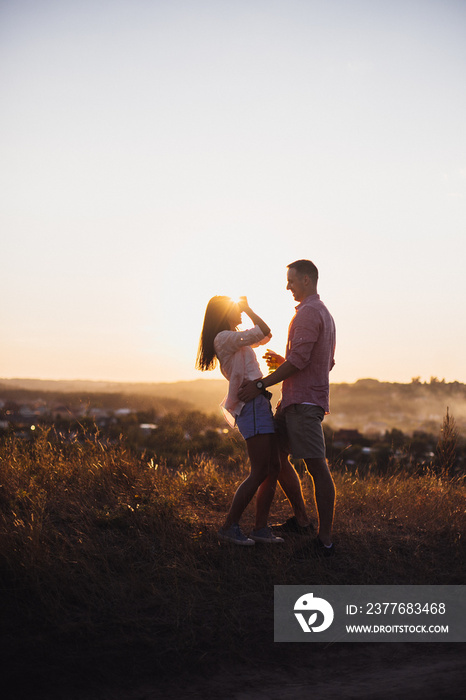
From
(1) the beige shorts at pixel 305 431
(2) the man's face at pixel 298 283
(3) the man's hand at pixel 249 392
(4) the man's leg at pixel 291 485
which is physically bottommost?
(4) the man's leg at pixel 291 485

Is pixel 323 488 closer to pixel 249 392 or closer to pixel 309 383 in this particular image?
pixel 309 383

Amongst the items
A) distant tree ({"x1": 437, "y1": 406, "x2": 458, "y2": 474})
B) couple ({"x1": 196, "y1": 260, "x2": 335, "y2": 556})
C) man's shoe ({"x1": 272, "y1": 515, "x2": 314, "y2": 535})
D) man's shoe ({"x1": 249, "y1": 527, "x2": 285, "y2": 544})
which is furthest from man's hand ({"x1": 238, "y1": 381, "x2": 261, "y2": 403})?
distant tree ({"x1": 437, "y1": 406, "x2": 458, "y2": 474})

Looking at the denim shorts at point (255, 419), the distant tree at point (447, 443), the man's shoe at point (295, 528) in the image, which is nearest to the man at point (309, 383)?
the denim shorts at point (255, 419)

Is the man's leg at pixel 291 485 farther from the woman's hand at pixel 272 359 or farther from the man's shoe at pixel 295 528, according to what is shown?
the woman's hand at pixel 272 359

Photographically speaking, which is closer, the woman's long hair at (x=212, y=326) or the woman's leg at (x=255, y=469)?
the woman's leg at (x=255, y=469)

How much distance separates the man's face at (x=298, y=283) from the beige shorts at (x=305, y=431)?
89cm

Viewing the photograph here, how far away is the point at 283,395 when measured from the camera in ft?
15.4

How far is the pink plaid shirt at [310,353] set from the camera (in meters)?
4.46

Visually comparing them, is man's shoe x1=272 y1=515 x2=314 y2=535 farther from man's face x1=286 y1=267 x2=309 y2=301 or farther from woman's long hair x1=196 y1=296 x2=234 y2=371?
man's face x1=286 y1=267 x2=309 y2=301

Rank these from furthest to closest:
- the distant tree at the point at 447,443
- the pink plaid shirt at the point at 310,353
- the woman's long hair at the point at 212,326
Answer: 1. the distant tree at the point at 447,443
2. the woman's long hair at the point at 212,326
3. the pink plaid shirt at the point at 310,353

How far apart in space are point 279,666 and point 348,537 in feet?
5.82

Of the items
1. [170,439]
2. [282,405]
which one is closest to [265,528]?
[282,405]
